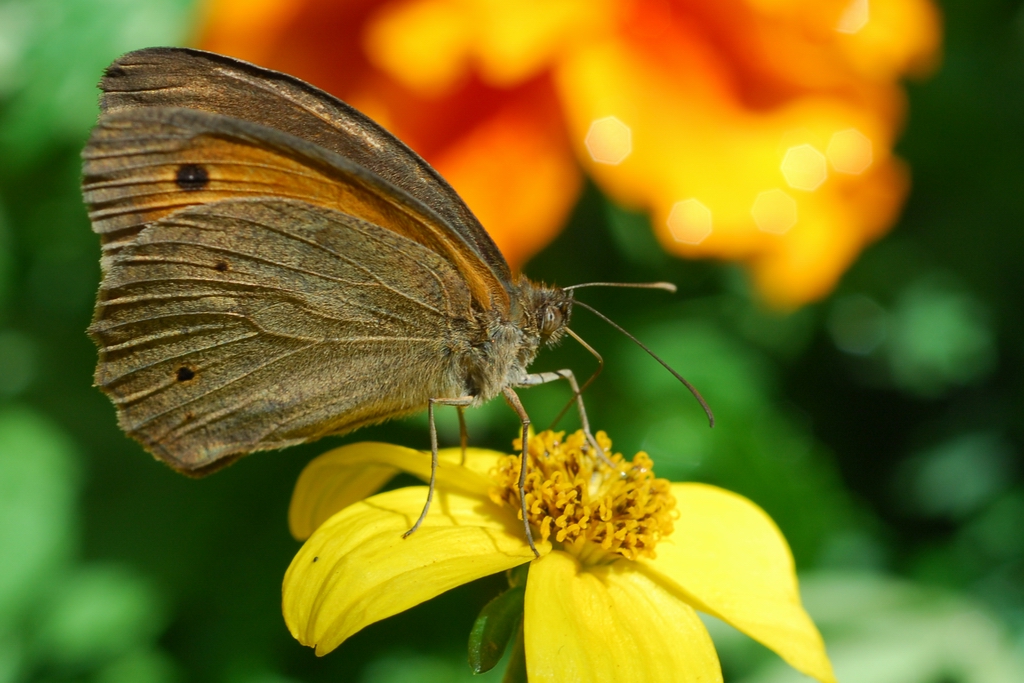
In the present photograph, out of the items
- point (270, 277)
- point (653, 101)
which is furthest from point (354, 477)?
point (653, 101)

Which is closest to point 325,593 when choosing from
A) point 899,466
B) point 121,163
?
point 121,163

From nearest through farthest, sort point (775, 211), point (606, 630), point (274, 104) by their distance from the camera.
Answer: point (606, 630) < point (274, 104) < point (775, 211)

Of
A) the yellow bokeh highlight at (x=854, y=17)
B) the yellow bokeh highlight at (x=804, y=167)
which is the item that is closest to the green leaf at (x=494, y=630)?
the yellow bokeh highlight at (x=804, y=167)

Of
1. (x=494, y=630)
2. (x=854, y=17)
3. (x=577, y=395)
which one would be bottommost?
(x=494, y=630)

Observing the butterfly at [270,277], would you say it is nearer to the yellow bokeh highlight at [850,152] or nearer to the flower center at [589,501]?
the flower center at [589,501]

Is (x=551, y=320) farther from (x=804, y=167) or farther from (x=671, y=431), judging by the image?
(x=804, y=167)

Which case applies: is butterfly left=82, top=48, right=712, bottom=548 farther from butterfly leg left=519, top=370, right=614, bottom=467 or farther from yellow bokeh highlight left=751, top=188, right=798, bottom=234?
yellow bokeh highlight left=751, top=188, right=798, bottom=234

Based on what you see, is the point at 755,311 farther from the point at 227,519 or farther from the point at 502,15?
the point at 227,519

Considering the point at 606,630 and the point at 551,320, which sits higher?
the point at 551,320
